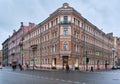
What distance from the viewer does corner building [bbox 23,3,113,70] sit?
6600cm

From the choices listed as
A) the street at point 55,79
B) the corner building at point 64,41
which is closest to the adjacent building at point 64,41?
the corner building at point 64,41

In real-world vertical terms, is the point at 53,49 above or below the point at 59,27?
below

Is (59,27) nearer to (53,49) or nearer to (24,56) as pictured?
(53,49)

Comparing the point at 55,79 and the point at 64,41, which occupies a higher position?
the point at 64,41

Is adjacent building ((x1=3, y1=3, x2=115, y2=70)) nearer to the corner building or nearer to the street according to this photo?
the corner building

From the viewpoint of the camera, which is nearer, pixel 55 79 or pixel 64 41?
pixel 55 79

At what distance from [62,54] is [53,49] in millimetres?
6210

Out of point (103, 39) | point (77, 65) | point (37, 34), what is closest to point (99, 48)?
point (103, 39)

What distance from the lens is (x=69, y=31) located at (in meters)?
66.8

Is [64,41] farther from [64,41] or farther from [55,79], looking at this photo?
[55,79]

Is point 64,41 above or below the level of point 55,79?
above

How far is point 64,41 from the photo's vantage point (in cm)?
6612

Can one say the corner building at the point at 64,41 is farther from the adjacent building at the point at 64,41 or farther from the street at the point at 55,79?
the street at the point at 55,79

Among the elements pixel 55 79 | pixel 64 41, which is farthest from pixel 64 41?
pixel 55 79
